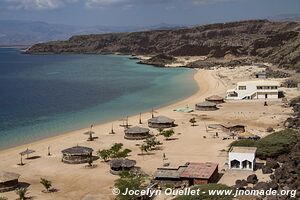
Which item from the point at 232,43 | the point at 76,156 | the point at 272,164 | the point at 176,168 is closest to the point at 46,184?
the point at 76,156

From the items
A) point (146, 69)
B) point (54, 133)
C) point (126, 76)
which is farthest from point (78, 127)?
point (146, 69)

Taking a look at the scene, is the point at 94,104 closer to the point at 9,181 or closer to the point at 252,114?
the point at 252,114

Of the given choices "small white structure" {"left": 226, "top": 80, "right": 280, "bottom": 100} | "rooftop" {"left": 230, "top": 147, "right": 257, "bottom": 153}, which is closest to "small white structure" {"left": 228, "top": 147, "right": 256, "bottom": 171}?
"rooftop" {"left": 230, "top": 147, "right": 257, "bottom": 153}

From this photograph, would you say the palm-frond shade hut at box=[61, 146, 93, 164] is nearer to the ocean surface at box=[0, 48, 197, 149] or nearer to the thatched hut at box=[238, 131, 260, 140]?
the ocean surface at box=[0, 48, 197, 149]

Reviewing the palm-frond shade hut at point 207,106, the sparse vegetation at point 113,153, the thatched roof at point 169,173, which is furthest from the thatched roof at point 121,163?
the palm-frond shade hut at point 207,106

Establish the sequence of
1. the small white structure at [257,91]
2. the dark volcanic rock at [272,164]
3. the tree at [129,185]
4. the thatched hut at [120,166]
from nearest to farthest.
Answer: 1. the tree at [129,185]
2. the dark volcanic rock at [272,164]
3. the thatched hut at [120,166]
4. the small white structure at [257,91]

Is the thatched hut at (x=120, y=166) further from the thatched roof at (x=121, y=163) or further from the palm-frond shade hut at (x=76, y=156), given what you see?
the palm-frond shade hut at (x=76, y=156)

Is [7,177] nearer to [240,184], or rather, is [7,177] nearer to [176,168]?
[176,168]
